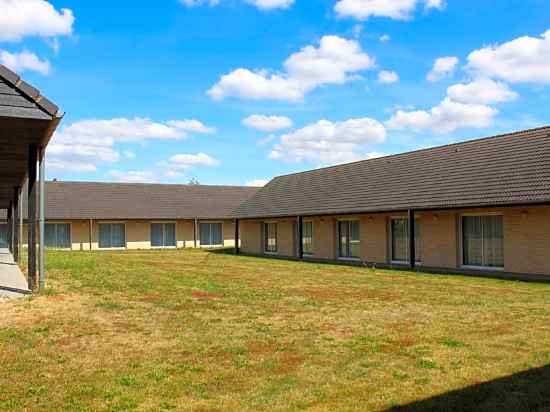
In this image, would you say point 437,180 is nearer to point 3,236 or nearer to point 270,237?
point 270,237

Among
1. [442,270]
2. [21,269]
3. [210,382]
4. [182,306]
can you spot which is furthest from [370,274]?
[210,382]

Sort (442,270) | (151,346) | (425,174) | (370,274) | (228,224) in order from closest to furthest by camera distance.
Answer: (151,346) < (370,274) < (442,270) < (425,174) < (228,224)

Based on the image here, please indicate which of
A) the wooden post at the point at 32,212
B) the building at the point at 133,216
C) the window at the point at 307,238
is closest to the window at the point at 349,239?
the window at the point at 307,238

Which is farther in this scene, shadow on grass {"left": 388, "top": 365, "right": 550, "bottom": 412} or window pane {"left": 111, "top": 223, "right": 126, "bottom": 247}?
window pane {"left": 111, "top": 223, "right": 126, "bottom": 247}

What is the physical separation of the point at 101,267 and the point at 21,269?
2.82 meters

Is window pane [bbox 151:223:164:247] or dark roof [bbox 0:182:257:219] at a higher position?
dark roof [bbox 0:182:257:219]

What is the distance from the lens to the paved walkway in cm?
1255

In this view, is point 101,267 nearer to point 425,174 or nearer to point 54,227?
point 425,174

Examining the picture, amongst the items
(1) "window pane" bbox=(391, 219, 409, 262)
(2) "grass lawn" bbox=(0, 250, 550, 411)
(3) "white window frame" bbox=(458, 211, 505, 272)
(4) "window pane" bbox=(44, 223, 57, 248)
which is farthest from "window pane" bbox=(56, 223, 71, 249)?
(3) "white window frame" bbox=(458, 211, 505, 272)

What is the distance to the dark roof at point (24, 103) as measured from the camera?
10398 millimetres

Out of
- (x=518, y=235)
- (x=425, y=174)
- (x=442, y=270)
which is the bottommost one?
(x=442, y=270)

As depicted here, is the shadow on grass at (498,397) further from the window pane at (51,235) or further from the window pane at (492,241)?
the window pane at (51,235)

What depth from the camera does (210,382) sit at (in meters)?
6.27

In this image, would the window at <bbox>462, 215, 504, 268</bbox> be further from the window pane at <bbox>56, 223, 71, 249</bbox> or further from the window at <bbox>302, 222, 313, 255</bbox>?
the window pane at <bbox>56, 223, 71, 249</bbox>
